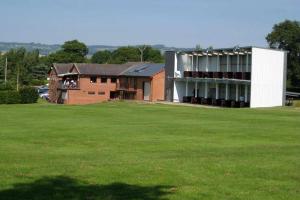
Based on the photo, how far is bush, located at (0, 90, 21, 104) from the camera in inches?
2591

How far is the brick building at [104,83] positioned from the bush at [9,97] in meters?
13.8

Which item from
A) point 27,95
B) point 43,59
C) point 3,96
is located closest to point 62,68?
point 27,95

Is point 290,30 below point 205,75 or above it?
above

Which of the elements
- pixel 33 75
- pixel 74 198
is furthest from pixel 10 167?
pixel 33 75

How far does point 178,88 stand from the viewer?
69.5m

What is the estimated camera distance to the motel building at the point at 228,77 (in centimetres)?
5617

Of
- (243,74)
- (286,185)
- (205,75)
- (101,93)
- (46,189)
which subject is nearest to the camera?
(46,189)

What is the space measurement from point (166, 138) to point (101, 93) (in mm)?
58454

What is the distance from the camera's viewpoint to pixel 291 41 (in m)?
88.8

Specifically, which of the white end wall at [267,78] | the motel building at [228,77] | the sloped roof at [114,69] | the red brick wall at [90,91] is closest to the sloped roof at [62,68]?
the sloped roof at [114,69]

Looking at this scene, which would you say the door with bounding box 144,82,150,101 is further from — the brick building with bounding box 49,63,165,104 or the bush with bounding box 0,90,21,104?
the bush with bounding box 0,90,21,104

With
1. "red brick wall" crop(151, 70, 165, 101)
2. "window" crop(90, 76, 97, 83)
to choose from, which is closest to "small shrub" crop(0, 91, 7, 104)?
"window" crop(90, 76, 97, 83)

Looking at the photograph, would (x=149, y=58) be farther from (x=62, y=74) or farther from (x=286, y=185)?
(x=286, y=185)

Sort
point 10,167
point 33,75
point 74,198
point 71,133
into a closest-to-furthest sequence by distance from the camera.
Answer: point 74,198 < point 10,167 < point 71,133 < point 33,75
